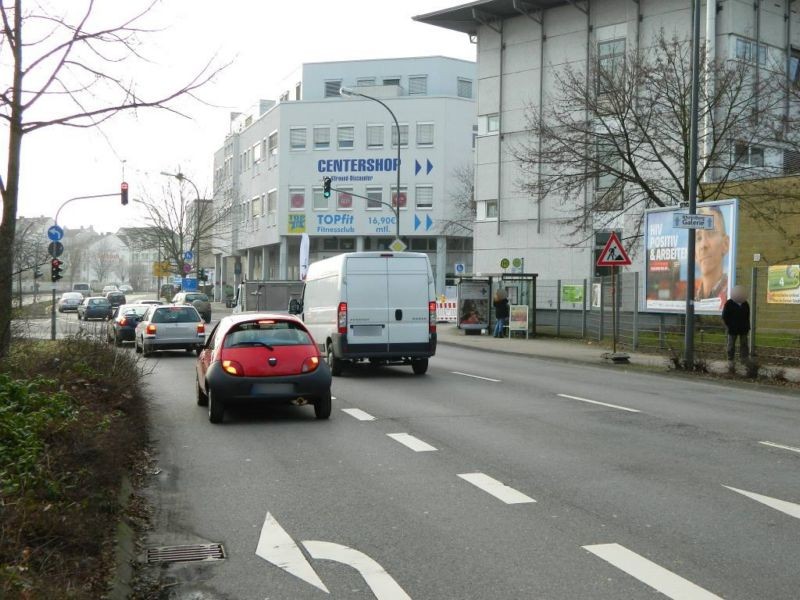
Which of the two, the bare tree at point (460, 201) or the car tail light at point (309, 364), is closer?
the car tail light at point (309, 364)

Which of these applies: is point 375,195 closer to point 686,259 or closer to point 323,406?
point 686,259

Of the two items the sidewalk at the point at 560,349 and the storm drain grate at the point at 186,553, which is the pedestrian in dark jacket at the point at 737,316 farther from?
the storm drain grate at the point at 186,553

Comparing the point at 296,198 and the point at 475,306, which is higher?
the point at 296,198

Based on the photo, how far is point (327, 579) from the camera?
530cm

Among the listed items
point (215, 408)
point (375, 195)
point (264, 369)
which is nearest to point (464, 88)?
point (375, 195)

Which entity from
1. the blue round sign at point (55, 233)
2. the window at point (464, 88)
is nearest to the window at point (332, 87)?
the window at point (464, 88)

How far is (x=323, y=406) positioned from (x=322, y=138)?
183ft

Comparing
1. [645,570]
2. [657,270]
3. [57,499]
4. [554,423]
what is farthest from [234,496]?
[657,270]

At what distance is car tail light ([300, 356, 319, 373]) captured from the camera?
12039 mm

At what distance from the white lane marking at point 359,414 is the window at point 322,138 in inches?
2144

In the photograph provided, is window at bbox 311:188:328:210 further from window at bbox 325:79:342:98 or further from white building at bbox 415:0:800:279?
white building at bbox 415:0:800:279

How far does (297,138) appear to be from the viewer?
66.9 m

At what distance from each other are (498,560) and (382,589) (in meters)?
0.86

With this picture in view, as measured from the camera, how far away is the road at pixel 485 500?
5273 millimetres
